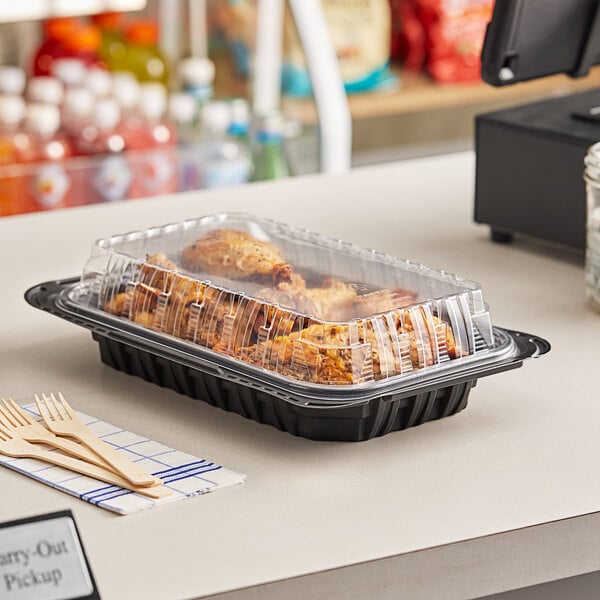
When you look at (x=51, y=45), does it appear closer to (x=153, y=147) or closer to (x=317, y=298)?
(x=153, y=147)

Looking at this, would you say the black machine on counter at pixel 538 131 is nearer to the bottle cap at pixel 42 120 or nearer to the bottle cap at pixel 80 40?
the bottle cap at pixel 42 120

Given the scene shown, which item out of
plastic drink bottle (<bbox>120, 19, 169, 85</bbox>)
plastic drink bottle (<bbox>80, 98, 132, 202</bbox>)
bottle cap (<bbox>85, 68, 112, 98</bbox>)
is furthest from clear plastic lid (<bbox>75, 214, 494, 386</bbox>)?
plastic drink bottle (<bbox>120, 19, 169, 85</bbox>)

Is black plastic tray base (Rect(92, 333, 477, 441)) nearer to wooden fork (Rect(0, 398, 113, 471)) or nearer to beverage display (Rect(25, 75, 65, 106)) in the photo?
wooden fork (Rect(0, 398, 113, 471))

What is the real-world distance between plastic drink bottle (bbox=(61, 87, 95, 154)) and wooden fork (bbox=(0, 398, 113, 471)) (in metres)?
1.34

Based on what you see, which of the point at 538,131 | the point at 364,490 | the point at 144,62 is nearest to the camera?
the point at 364,490

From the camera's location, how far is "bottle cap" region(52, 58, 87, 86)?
7.89 ft

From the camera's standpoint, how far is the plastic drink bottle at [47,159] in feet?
7.25

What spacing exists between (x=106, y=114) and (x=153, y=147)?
118 millimetres

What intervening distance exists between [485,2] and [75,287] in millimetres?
2220

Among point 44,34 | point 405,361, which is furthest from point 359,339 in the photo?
point 44,34

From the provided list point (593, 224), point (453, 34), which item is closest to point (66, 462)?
point (593, 224)

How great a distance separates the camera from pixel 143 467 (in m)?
0.95

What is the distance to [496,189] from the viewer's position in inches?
58.7

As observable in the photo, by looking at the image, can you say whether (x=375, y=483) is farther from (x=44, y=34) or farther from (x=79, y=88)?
(x=44, y=34)
